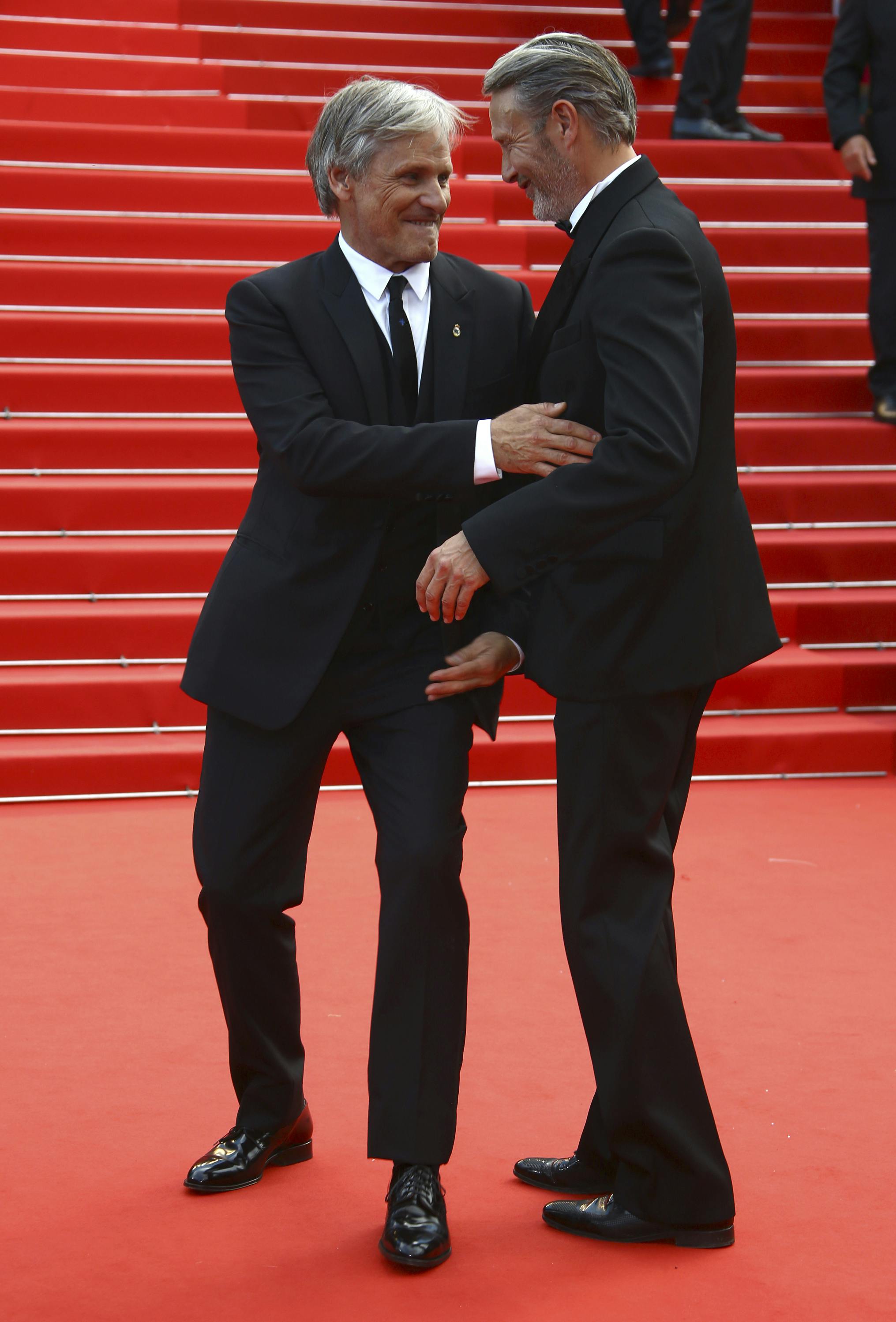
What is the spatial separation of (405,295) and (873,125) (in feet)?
12.2

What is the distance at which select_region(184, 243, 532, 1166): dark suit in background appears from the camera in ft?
6.58

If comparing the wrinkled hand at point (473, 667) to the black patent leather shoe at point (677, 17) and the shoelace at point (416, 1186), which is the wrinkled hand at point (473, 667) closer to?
the shoelace at point (416, 1186)

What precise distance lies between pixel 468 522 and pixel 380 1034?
0.70m

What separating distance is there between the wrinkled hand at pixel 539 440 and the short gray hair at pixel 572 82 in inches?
13.8

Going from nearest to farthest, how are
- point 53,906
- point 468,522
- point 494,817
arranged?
point 468,522 → point 53,906 → point 494,817

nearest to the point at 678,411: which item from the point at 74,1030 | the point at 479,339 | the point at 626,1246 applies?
the point at 479,339

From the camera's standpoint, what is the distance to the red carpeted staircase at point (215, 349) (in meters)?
4.50

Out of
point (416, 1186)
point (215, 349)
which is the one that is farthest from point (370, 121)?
point (215, 349)

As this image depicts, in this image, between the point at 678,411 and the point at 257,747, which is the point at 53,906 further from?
the point at 678,411

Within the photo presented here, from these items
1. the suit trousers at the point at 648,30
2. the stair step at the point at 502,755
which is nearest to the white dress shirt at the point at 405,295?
the stair step at the point at 502,755

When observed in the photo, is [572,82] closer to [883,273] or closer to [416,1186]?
[416,1186]

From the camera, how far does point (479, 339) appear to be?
2127mm

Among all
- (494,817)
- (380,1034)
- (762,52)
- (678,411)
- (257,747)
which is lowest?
(494,817)

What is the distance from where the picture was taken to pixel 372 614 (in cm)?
211
